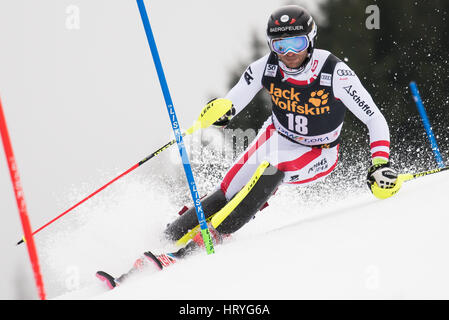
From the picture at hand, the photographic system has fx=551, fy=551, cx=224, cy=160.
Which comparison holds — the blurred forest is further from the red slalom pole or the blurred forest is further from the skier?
the red slalom pole

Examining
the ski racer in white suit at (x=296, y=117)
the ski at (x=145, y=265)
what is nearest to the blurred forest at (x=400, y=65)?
the ski racer in white suit at (x=296, y=117)

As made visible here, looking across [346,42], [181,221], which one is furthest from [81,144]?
[181,221]

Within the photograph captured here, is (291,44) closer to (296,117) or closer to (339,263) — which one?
(296,117)

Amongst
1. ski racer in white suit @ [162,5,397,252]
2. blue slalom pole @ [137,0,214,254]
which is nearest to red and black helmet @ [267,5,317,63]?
ski racer in white suit @ [162,5,397,252]

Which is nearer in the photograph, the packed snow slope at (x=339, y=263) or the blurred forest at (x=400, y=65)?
the packed snow slope at (x=339, y=263)

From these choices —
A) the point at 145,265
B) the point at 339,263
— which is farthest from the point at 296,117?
the point at 339,263

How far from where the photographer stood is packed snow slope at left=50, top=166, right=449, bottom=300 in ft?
7.66

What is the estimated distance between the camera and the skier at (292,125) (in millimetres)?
3928

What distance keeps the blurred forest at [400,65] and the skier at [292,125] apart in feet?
28.4

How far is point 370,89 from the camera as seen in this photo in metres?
14.4

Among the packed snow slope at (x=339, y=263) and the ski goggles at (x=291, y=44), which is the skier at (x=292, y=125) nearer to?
the ski goggles at (x=291, y=44)

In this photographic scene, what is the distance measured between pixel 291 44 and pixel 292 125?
2.36 ft

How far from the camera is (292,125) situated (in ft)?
14.4

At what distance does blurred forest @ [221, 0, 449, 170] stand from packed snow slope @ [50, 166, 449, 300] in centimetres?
971
